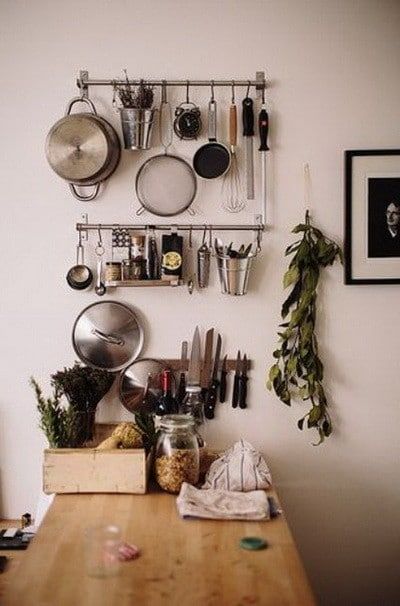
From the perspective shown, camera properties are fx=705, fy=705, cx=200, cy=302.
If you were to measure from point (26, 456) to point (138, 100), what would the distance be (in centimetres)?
142

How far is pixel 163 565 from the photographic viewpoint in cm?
175

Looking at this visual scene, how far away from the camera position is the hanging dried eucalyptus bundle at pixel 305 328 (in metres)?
2.65

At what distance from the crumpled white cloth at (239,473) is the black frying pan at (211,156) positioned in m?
1.04

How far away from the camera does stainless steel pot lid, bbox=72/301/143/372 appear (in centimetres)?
270

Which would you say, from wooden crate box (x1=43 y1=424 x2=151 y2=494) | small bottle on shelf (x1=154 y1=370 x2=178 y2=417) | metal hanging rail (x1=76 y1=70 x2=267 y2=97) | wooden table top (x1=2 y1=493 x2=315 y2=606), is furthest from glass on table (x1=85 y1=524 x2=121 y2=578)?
metal hanging rail (x1=76 y1=70 x2=267 y2=97)

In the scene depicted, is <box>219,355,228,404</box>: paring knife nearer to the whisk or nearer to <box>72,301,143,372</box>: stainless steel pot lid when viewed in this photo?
<box>72,301,143,372</box>: stainless steel pot lid

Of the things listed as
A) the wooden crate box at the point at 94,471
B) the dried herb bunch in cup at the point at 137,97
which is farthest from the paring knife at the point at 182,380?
the dried herb bunch in cup at the point at 137,97

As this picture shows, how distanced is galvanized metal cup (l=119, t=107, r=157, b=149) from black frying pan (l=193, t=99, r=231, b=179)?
21cm

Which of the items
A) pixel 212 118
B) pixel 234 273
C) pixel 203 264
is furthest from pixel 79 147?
pixel 234 273

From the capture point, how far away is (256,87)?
105 inches

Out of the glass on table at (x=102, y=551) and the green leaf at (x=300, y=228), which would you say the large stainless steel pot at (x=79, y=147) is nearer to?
the green leaf at (x=300, y=228)

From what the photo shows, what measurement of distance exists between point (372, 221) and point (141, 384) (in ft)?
3.55

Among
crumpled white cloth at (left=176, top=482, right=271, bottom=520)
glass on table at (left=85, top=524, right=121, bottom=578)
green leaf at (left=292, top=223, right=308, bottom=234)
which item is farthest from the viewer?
green leaf at (left=292, top=223, right=308, bottom=234)

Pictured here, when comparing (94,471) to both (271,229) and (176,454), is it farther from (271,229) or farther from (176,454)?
(271,229)
